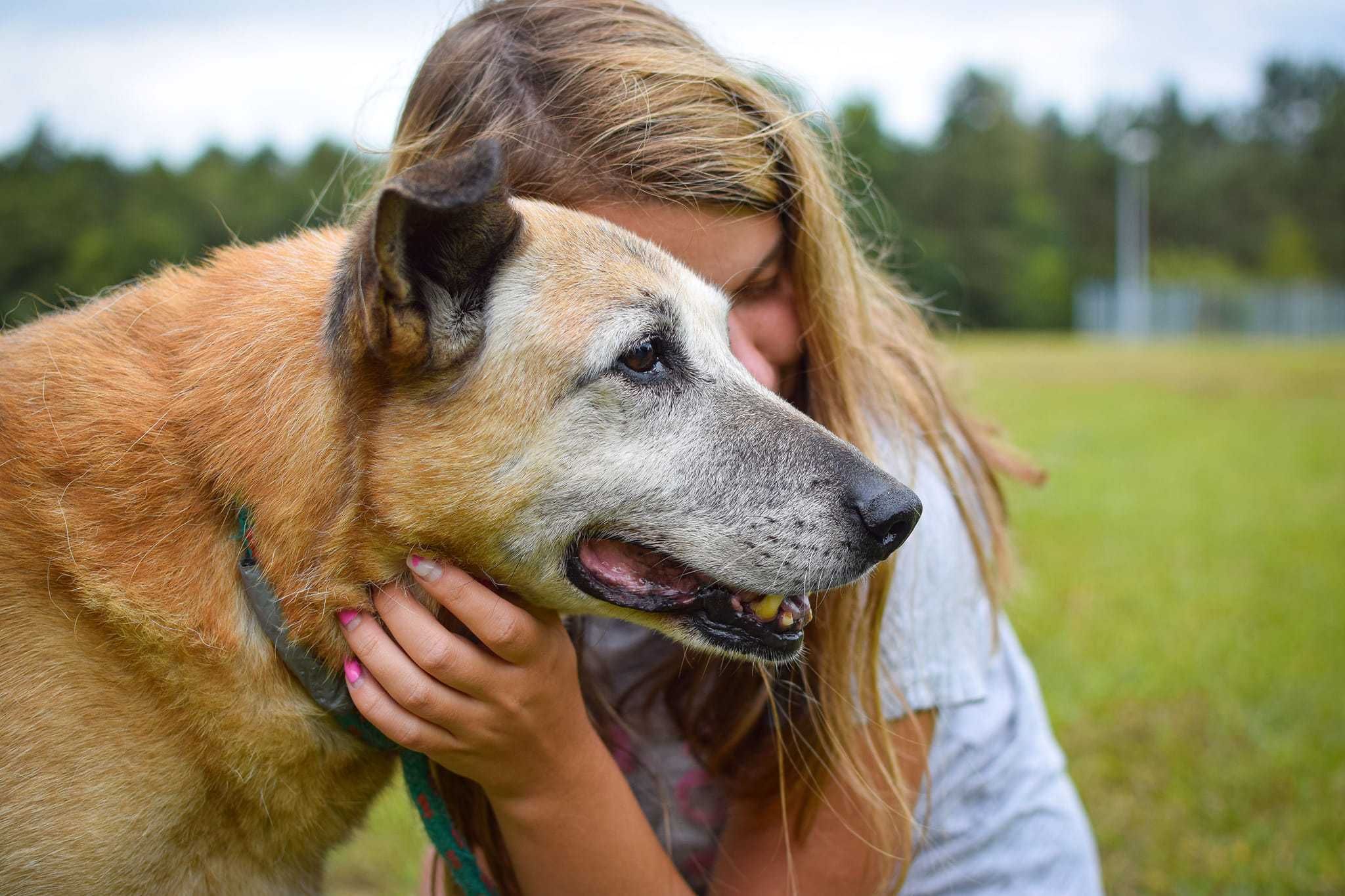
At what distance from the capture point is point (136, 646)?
6.68ft

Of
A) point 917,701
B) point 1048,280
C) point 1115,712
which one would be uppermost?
point 917,701

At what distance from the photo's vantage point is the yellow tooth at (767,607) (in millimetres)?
2211

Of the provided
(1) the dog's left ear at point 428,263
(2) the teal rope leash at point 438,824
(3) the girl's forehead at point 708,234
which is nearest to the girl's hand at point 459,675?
(2) the teal rope leash at point 438,824

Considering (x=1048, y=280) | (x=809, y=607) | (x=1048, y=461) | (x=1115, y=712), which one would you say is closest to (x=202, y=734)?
(x=809, y=607)

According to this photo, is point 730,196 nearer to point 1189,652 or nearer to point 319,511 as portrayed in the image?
point 319,511

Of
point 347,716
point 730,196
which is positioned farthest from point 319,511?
point 730,196

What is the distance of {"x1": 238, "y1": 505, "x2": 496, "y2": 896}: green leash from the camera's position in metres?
2.08

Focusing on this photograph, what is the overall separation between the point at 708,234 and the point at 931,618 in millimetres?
1204

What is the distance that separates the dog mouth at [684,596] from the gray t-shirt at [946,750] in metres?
0.64

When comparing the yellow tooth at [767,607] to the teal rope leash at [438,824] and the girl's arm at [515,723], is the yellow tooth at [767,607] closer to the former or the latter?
the girl's arm at [515,723]

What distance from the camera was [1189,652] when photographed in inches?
221

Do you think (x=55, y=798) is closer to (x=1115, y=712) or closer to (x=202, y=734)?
(x=202, y=734)

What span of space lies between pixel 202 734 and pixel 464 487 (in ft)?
2.42

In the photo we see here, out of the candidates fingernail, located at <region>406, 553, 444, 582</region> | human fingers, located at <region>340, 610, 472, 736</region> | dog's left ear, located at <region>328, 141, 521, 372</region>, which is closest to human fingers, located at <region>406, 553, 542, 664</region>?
fingernail, located at <region>406, 553, 444, 582</region>
